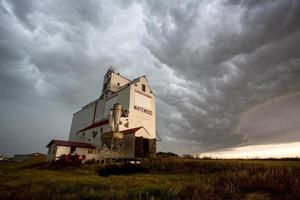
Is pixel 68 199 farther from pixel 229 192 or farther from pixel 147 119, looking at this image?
pixel 147 119

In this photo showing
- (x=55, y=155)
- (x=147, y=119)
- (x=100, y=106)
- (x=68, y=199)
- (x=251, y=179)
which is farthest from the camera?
(x=100, y=106)

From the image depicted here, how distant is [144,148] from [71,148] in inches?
521

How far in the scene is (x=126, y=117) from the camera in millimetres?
35500

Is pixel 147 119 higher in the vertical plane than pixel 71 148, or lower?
higher

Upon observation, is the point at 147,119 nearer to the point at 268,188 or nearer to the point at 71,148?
the point at 71,148

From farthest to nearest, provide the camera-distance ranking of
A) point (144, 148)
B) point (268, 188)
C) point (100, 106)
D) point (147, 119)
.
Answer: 1. point (100, 106)
2. point (147, 119)
3. point (144, 148)
4. point (268, 188)

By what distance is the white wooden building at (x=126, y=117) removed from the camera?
102ft

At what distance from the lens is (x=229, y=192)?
744 cm

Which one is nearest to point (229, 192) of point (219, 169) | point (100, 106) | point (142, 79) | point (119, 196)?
point (119, 196)

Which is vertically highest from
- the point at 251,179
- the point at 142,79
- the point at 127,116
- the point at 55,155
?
the point at 142,79

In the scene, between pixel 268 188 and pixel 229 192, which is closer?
pixel 229 192

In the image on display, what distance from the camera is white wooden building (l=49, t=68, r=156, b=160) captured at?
31.2 m

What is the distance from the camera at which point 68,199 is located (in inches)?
279

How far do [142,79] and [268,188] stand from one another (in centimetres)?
3393
